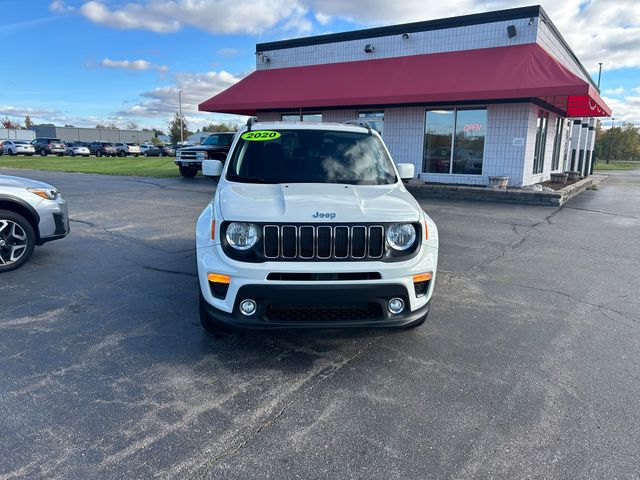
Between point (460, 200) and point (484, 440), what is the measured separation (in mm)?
12622

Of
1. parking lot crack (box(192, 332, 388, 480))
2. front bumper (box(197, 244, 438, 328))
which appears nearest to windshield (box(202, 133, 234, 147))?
parking lot crack (box(192, 332, 388, 480))

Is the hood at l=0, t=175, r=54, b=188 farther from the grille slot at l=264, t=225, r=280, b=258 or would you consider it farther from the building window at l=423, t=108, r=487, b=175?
the building window at l=423, t=108, r=487, b=175

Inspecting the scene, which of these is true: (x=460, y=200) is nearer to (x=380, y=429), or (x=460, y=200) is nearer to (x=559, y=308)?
(x=559, y=308)

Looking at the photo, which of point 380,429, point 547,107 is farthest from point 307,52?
point 380,429

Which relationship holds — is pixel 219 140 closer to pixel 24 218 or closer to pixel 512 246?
pixel 24 218

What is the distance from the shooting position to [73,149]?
5138 cm

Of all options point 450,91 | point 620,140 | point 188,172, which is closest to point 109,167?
point 188,172

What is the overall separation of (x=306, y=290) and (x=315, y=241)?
39cm

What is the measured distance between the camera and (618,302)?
17.7ft

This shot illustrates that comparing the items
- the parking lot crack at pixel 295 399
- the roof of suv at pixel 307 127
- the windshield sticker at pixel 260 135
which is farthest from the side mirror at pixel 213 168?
the parking lot crack at pixel 295 399

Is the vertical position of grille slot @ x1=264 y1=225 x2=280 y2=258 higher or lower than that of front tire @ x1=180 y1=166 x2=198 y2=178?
higher

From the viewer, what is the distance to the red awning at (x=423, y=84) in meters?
13.7

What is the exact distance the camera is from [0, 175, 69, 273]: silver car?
19.9ft

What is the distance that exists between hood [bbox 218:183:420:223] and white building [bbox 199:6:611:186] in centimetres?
1135
